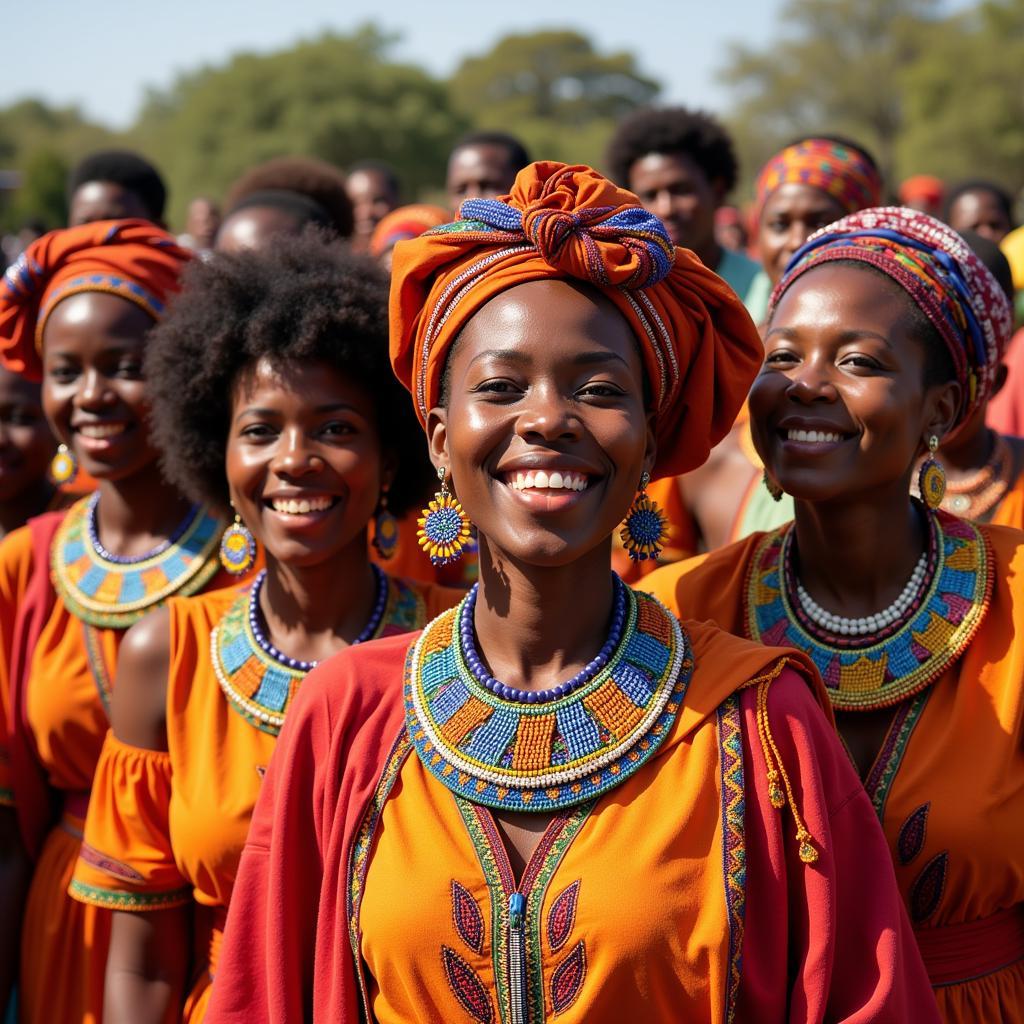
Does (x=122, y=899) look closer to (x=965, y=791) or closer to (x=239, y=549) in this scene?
(x=239, y=549)

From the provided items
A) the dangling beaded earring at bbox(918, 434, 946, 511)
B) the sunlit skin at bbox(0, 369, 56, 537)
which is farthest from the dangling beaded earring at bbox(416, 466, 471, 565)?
the sunlit skin at bbox(0, 369, 56, 537)

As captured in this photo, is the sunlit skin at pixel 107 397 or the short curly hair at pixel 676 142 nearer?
the sunlit skin at pixel 107 397

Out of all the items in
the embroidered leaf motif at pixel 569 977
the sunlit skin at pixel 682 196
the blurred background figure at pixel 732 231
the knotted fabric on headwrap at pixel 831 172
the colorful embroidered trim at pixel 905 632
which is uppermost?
the blurred background figure at pixel 732 231

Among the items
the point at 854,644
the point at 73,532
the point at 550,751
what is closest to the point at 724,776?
the point at 550,751

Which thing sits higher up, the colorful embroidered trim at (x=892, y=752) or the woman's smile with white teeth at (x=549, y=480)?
the woman's smile with white teeth at (x=549, y=480)

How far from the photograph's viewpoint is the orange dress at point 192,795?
2760mm

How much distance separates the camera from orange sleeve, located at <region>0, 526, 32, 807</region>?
336 cm

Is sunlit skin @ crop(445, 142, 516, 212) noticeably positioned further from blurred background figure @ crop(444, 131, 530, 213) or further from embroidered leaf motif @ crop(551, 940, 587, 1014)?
embroidered leaf motif @ crop(551, 940, 587, 1014)

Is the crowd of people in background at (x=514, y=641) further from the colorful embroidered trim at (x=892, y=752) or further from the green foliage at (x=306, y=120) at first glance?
the green foliage at (x=306, y=120)

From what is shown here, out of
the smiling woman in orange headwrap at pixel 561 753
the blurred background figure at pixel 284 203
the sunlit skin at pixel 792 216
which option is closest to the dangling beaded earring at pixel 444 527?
the smiling woman in orange headwrap at pixel 561 753

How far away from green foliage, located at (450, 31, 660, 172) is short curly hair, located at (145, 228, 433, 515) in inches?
2886

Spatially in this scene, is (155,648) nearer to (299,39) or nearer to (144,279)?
(144,279)

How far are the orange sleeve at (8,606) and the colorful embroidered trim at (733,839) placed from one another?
214 centimetres

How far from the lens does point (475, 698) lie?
2299 mm
